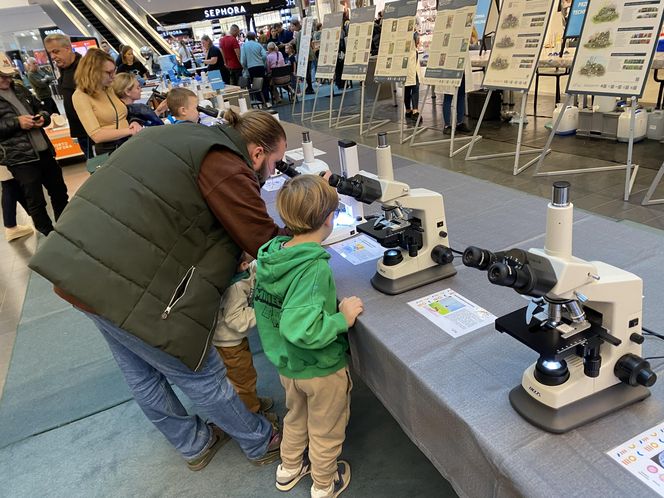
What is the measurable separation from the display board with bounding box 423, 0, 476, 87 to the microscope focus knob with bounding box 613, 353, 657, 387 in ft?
13.2

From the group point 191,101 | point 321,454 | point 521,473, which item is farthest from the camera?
point 191,101

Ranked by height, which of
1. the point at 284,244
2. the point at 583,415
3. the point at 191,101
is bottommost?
the point at 583,415

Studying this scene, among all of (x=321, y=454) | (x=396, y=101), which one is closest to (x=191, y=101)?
(x=321, y=454)

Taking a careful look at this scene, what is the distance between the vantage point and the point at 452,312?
1277mm

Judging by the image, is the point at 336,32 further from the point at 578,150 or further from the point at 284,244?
the point at 284,244

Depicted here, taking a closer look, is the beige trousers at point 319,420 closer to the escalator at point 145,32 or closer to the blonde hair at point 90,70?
the blonde hair at point 90,70

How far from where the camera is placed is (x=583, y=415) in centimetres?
86

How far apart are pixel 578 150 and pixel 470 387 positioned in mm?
4284

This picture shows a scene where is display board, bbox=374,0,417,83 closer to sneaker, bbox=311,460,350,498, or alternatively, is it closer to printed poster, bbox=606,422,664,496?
sneaker, bbox=311,460,350,498

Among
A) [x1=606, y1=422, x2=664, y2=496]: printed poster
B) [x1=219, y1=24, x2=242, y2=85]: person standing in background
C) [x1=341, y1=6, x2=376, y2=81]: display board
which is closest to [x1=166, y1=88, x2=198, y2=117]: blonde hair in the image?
[x1=606, y1=422, x2=664, y2=496]: printed poster

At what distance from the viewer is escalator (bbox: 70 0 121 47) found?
12.1 metres

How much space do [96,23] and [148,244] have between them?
14.3 m

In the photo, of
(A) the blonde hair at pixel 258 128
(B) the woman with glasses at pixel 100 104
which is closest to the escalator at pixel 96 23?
(B) the woman with glasses at pixel 100 104

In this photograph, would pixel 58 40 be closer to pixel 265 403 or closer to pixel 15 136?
pixel 15 136
